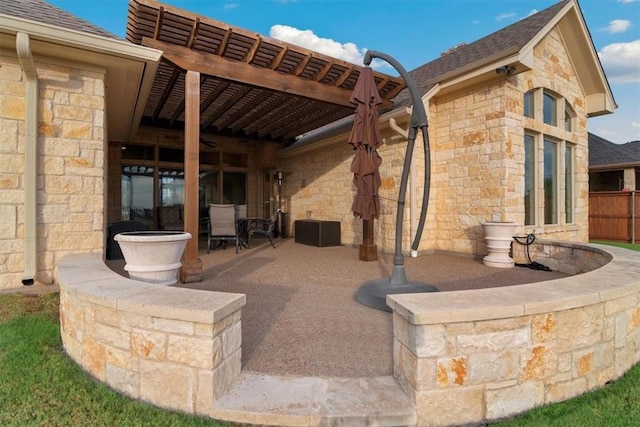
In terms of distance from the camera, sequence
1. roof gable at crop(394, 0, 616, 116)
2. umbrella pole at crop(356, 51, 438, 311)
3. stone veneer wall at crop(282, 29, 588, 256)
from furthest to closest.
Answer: stone veneer wall at crop(282, 29, 588, 256), roof gable at crop(394, 0, 616, 116), umbrella pole at crop(356, 51, 438, 311)

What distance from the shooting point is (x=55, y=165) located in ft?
12.5

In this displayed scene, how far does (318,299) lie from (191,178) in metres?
2.31

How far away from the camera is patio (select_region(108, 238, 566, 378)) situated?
7.04 feet

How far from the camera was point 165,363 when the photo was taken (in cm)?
172

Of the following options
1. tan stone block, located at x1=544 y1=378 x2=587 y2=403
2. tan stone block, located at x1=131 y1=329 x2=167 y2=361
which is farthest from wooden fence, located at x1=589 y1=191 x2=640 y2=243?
tan stone block, located at x1=131 y1=329 x2=167 y2=361

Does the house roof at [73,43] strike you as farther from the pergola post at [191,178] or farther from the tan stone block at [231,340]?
the tan stone block at [231,340]

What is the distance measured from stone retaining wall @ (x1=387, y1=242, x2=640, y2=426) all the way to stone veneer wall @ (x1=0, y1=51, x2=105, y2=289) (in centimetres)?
386

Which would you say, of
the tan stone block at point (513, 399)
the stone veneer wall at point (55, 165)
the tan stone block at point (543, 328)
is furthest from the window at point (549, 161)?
the stone veneer wall at point (55, 165)

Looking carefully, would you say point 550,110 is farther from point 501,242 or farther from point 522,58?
point 501,242

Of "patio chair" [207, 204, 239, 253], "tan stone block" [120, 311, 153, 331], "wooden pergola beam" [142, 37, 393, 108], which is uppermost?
"wooden pergola beam" [142, 37, 393, 108]

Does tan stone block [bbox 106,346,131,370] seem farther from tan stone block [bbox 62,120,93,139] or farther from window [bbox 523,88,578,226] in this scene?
window [bbox 523,88,578,226]

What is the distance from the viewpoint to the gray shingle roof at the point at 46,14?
350 cm

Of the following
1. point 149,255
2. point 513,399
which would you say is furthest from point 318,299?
point 513,399

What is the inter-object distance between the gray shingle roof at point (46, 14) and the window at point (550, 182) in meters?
7.62
